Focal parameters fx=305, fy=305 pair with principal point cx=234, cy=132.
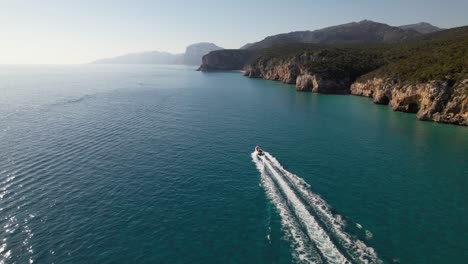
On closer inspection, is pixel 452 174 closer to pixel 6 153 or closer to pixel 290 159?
pixel 290 159

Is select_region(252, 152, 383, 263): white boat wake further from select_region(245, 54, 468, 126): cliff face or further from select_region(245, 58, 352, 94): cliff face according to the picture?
select_region(245, 58, 352, 94): cliff face

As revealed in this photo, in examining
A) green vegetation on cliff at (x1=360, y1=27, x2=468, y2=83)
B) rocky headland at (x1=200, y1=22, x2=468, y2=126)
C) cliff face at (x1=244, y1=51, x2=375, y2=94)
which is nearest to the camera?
rocky headland at (x1=200, y1=22, x2=468, y2=126)

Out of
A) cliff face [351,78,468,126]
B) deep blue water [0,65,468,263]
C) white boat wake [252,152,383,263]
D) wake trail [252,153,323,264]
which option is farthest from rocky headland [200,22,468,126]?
wake trail [252,153,323,264]

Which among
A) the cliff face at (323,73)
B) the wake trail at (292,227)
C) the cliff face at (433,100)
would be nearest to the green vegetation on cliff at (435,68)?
the cliff face at (433,100)

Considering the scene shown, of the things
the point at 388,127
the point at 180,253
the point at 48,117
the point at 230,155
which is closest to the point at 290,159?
the point at 230,155

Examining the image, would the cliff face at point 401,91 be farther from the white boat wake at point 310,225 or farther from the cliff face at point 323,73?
the white boat wake at point 310,225
